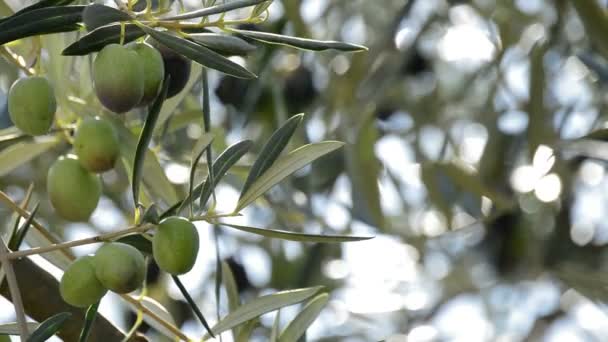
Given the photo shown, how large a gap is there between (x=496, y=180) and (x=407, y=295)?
0.54 m

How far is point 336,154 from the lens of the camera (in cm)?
185

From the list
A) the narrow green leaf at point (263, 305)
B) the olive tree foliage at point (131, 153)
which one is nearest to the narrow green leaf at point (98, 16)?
the olive tree foliage at point (131, 153)

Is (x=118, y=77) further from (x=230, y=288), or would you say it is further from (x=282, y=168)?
(x=230, y=288)

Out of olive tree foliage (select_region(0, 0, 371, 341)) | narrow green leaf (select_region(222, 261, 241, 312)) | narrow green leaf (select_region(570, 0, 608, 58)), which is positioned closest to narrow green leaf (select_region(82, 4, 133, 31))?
olive tree foliage (select_region(0, 0, 371, 341))

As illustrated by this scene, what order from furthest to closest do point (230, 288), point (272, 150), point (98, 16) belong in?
point (230, 288), point (272, 150), point (98, 16)

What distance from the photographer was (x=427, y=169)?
157 centimetres

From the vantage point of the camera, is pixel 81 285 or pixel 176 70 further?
pixel 176 70

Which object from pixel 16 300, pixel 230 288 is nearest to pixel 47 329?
pixel 16 300

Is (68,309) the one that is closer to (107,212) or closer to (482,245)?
(107,212)

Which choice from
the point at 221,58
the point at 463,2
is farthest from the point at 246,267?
the point at 221,58

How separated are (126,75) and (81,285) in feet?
0.38

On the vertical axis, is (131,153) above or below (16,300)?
above

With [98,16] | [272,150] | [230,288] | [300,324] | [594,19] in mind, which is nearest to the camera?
[98,16]

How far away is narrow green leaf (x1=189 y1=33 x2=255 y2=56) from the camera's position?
2.08 feet
